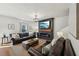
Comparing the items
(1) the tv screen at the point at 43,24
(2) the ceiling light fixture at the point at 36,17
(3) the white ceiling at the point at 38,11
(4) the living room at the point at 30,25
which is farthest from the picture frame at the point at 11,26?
(1) the tv screen at the point at 43,24

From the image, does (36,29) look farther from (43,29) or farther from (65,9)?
(65,9)

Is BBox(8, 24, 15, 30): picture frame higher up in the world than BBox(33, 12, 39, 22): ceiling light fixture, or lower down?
lower down

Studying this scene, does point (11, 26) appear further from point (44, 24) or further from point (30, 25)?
point (44, 24)

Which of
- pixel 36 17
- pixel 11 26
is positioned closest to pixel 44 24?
pixel 36 17

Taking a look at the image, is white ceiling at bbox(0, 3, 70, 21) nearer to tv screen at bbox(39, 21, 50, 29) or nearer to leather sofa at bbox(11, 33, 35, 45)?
tv screen at bbox(39, 21, 50, 29)

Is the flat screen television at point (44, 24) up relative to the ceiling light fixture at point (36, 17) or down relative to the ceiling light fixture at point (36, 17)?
down

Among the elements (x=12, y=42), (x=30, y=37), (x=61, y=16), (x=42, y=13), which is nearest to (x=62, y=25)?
(x=61, y=16)

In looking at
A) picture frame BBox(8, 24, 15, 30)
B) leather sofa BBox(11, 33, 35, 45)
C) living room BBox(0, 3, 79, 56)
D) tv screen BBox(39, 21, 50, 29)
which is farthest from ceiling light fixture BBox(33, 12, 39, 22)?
picture frame BBox(8, 24, 15, 30)

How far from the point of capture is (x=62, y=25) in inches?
80.2

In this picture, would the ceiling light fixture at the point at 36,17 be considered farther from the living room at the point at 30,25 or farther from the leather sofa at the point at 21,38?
the leather sofa at the point at 21,38

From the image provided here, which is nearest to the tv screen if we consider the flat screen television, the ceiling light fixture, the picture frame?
the flat screen television

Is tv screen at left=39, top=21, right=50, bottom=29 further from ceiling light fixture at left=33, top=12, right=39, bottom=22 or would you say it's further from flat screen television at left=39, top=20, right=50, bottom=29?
ceiling light fixture at left=33, top=12, right=39, bottom=22

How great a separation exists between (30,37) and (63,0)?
117 cm

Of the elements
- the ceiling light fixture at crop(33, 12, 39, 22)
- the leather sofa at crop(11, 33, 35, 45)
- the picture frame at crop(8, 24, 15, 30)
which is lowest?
the leather sofa at crop(11, 33, 35, 45)
